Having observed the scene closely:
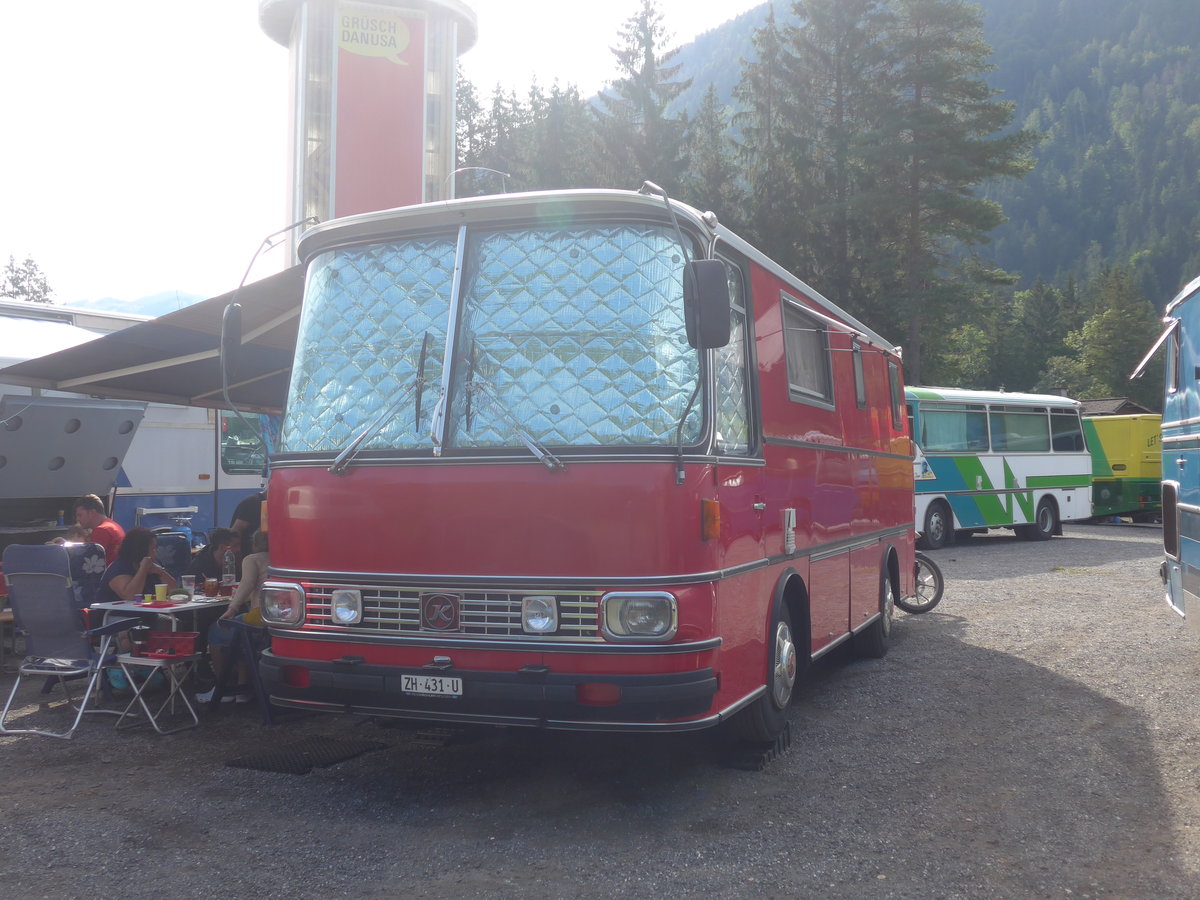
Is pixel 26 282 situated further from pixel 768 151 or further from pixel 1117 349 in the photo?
pixel 1117 349

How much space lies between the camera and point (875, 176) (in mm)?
35312

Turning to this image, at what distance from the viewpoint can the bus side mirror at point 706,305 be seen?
4.95m

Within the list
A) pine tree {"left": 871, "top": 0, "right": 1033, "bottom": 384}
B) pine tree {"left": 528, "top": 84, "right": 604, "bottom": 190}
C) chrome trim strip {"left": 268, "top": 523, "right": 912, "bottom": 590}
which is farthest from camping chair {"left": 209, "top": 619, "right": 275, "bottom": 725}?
pine tree {"left": 528, "top": 84, "right": 604, "bottom": 190}

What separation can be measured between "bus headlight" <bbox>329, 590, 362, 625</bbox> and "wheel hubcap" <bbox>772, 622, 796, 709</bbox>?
228 cm

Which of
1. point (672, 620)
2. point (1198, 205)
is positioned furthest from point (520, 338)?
point (1198, 205)

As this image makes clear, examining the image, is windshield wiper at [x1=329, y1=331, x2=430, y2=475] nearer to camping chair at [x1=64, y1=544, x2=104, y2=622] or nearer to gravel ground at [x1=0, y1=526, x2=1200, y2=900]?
gravel ground at [x1=0, y1=526, x2=1200, y2=900]

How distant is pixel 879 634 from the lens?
9773 millimetres

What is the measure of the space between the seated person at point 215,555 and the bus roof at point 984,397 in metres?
13.3

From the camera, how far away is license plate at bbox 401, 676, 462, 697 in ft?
17.0

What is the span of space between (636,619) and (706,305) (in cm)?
142

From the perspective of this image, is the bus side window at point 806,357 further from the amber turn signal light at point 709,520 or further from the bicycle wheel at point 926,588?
the bicycle wheel at point 926,588

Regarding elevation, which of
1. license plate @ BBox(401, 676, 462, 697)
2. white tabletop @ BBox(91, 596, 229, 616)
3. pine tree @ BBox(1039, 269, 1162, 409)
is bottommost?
license plate @ BBox(401, 676, 462, 697)

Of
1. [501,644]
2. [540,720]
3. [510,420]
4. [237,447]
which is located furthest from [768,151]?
[540,720]

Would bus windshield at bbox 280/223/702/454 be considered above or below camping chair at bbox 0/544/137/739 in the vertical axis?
above
